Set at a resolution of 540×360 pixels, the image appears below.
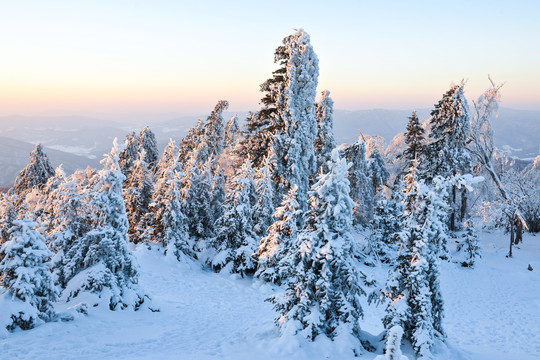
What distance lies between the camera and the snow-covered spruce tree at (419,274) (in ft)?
34.5

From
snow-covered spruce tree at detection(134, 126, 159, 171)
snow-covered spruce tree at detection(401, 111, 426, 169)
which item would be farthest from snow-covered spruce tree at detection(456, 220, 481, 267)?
snow-covered spruce tree at detection(134, 126, 159, 171)

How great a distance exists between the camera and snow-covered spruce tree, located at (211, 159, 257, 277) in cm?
2261

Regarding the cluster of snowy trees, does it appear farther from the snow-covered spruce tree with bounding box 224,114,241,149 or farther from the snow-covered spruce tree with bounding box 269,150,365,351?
the snow-covered spruce tree with bounding box 224,114,241,149

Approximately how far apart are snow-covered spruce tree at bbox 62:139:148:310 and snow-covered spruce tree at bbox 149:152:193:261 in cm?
942

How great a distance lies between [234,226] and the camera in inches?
896

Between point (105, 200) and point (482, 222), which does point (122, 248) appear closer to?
point (105, 200)

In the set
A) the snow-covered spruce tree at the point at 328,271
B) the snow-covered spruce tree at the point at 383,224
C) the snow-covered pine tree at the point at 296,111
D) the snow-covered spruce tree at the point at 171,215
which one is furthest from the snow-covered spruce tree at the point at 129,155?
the snow-covered spruce tree at the point at 328,271

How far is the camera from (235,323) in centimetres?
1506

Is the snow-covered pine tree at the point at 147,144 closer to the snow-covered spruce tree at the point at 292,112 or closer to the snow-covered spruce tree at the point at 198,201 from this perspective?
the snow-covered spruce tree at the point at 198,201

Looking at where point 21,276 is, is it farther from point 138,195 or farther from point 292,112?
point 138,195

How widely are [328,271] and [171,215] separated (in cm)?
1582

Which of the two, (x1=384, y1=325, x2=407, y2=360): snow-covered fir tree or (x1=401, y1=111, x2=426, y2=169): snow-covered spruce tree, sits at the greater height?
(x1=401, y1=111, x2=426, y2=169): snow-covered spruce tree

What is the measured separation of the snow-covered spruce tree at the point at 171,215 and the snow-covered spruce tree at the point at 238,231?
2782 millimetres

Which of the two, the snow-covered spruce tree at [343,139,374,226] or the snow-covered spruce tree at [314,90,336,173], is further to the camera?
the snow-covered spruce tree at [343,139,374,226]
